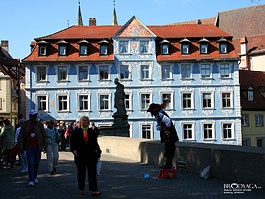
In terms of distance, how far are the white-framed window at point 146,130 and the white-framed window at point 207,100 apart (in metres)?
5.74

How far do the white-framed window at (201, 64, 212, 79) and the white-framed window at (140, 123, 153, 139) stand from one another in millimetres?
7217

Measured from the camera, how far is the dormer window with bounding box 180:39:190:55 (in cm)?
4858

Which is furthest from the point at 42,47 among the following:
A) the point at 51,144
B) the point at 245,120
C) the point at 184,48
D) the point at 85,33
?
the point at 51,144

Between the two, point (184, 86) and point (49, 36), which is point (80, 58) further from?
point (184, 86)

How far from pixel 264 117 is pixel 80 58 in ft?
68.1

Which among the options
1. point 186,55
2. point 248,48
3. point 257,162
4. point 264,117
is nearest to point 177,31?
point 186,55

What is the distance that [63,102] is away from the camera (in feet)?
155

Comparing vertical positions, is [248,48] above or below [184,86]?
above

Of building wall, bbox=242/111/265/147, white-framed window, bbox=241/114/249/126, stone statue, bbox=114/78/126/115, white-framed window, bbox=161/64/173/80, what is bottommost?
building wall, bbox=242/111/265/147

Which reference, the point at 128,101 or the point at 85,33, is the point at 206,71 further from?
the point at 85,33

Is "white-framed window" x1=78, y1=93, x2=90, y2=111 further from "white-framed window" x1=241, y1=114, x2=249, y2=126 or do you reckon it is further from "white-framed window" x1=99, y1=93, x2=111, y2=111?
"white-framed window" x1=241, y1=114, x2=249, y2=126

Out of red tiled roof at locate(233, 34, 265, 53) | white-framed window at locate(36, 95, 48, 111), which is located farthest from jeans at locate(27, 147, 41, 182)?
red tiled roof at locate(233, 34, 265, 53)

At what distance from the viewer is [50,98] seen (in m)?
47.0

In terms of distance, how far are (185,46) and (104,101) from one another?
980cm
